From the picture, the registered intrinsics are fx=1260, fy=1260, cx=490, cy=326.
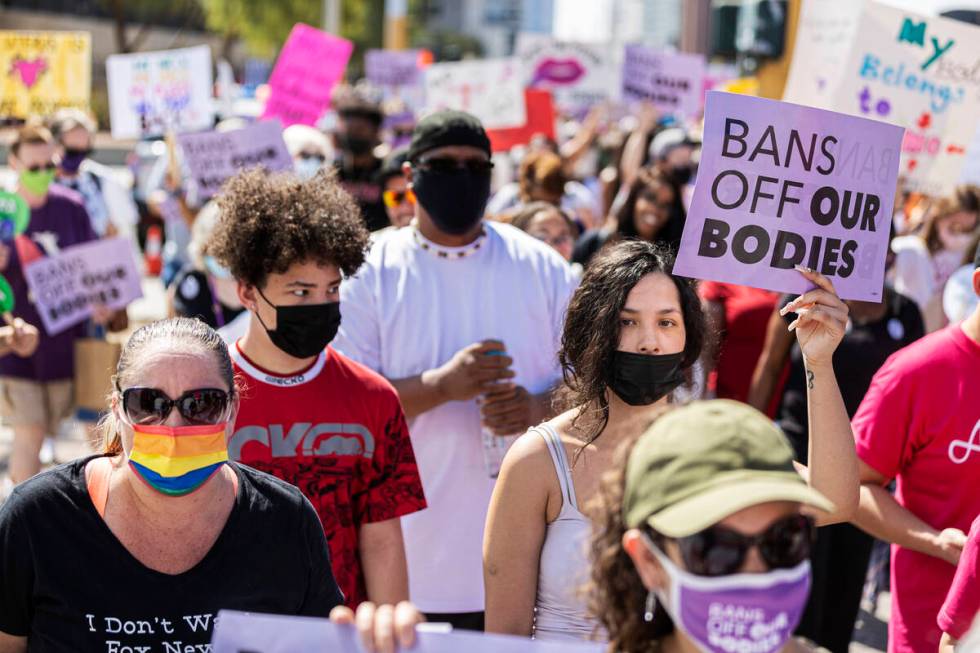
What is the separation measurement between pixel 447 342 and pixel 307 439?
0.98 metres

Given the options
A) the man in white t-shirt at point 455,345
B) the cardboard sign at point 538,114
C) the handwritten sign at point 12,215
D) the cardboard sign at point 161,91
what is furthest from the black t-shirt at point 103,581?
the cardboard sign at point 538,114

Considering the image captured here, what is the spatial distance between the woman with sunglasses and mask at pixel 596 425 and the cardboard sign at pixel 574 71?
10.4m

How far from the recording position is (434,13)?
3435 inches

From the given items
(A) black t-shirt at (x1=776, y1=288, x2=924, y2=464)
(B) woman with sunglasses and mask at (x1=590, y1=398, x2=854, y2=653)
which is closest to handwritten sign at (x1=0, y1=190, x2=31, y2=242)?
(A) black t-shirt at (x1=776, y1=288, x2=924, y2=464)

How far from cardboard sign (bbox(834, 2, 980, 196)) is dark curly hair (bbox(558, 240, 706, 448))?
3003 millimetres

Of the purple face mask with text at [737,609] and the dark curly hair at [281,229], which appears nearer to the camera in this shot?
the purple face mask with text at [737,609]

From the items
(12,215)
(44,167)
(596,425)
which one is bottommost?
(12,215)

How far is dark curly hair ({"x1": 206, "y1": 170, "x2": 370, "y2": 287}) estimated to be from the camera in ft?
11.4

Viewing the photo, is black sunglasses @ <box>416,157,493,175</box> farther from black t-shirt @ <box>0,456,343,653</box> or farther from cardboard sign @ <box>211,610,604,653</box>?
cardboard sign @ <box>211,610,604,653</box>

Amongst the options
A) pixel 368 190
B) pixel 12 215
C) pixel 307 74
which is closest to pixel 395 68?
pixel 307 74

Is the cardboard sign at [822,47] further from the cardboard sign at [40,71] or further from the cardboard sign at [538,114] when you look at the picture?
the cardboard sign at [40,71]

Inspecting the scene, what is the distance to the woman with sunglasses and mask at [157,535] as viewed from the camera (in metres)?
2.54

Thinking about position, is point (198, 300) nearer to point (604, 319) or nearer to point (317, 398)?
point (317, 398)

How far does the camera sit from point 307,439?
331 cm
